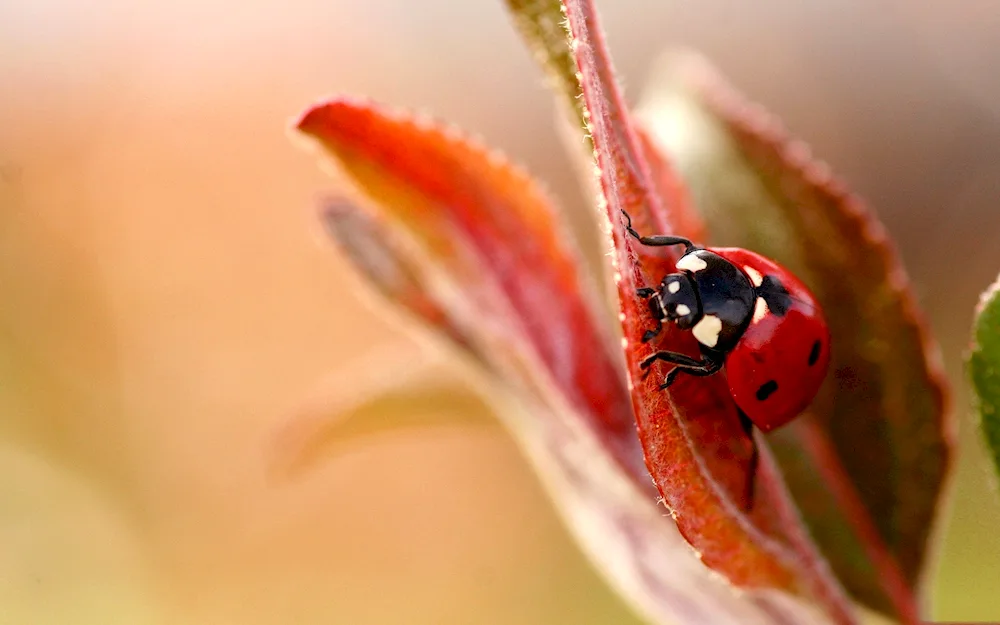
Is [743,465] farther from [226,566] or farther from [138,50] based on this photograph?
[138,50]

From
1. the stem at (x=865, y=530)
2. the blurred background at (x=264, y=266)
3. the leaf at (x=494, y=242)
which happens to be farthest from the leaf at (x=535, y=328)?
the blurred background at (x=264, y=266)

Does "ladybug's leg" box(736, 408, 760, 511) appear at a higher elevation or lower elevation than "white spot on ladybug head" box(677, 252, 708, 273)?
lower

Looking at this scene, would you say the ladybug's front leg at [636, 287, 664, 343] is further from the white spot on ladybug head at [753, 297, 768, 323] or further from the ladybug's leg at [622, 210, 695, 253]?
the white spot on ladybug head at [753, 297, 768, 323]

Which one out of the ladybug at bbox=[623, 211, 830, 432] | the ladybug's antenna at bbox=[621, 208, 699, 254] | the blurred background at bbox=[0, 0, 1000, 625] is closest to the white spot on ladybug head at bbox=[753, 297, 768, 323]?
the ladybug at bbox=[623, 211, 830, 432]

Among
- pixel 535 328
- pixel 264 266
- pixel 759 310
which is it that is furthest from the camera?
pixel 264 266

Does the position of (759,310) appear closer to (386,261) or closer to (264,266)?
(386,261)

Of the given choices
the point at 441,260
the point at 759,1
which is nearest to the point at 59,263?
the point at 759,1

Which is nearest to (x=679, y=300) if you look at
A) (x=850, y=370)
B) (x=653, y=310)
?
(x=653, y=310)
